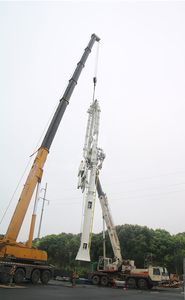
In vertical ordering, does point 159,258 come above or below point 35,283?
above

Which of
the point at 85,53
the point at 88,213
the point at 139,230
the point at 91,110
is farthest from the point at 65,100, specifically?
the point at 139,230

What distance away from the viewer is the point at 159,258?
49719 millimetres

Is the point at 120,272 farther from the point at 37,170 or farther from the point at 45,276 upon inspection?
the point at 37,170

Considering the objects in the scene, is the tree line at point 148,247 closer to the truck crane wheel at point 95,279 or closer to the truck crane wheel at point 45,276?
the truck crane wheel at point 95,279

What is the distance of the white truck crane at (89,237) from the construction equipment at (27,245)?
713cm

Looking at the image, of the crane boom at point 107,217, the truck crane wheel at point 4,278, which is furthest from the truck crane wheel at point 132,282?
the truck crane wheel at point 4,278

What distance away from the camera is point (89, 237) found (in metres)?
29.4

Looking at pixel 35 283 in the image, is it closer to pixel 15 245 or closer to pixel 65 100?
pixel 15 245

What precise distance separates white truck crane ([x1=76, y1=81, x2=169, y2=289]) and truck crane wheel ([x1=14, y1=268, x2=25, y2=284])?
8.41 metres

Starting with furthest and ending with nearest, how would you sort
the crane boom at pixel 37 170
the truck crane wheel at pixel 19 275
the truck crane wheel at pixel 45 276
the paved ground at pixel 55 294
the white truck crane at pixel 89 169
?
1. the white truck crane at pixel 89 169
2. the truck crane wheel at pixel 45 276
3. the truck crane wheel at pixel 19 275
4. the crane boom at pixel 37 170
5. the paved ground at pixel 55 294

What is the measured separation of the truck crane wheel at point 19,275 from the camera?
20547mm

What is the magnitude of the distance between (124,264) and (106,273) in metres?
2.19

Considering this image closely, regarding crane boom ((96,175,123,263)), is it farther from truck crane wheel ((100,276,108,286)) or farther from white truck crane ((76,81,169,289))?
truck crane wheel ((100,276,108,286))

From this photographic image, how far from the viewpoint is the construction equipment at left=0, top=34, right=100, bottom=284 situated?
779 inches
